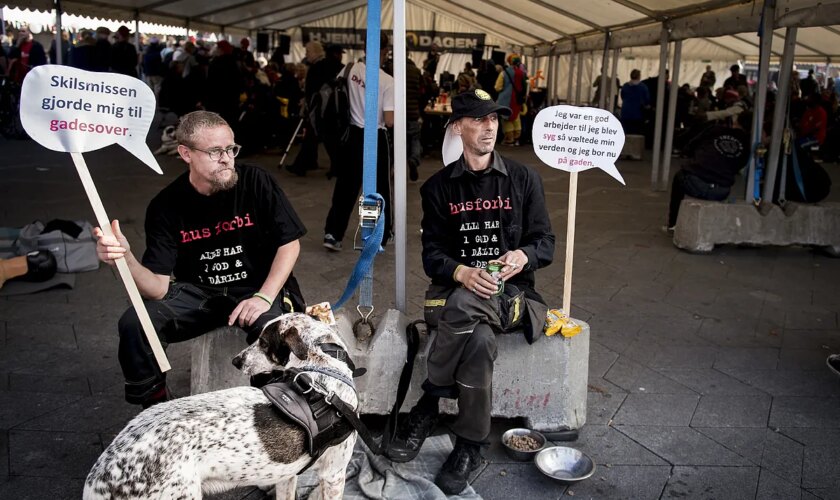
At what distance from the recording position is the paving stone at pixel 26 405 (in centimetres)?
339

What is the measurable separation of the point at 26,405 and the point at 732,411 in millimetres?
3549

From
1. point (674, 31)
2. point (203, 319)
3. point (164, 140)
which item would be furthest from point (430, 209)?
point (164, 140)


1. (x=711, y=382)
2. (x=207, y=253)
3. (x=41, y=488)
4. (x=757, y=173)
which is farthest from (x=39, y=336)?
(x=757, y=173)

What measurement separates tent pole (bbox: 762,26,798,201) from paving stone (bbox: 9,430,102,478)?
6.11 m

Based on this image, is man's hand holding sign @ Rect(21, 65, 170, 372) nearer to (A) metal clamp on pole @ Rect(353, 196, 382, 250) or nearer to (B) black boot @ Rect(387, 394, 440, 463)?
(A) metal clamp on pole @ Rect(353, 196, 382, 250)

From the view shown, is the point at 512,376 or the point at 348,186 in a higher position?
the point at 348,186

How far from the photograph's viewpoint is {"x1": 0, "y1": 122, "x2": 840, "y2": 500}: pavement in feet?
10.1

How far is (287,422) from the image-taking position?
2285 millimetres

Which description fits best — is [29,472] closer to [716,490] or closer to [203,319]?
[203,319]

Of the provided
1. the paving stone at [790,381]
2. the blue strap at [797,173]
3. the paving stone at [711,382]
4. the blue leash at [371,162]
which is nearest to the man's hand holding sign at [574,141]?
the blue leash at [371,162]

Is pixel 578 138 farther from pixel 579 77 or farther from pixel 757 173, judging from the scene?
pixel 579 77

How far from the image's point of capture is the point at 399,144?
137 inches

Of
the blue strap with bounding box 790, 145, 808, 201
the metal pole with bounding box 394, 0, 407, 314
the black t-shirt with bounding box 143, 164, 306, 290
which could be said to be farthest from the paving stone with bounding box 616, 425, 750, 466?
the blue strap with bounding box 790, 145, 808, 201

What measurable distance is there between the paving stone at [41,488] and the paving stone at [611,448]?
7.05ft
